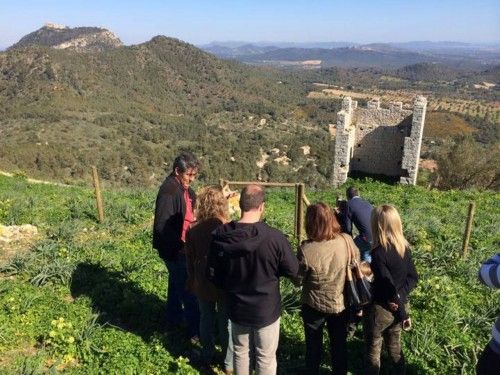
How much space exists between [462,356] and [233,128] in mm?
84413

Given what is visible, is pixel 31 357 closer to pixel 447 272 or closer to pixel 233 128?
pixel 447 272

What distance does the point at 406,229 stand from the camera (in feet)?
26.5

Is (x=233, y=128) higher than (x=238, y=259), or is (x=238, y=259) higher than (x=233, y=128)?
(x=238, y=259)

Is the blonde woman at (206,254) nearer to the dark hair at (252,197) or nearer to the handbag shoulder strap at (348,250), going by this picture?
the dark hair at (252,197)

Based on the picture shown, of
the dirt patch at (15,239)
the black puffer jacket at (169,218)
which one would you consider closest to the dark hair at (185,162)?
the black puffer jacket at (169,218)

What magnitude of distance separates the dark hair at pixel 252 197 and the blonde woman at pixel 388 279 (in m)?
1.00

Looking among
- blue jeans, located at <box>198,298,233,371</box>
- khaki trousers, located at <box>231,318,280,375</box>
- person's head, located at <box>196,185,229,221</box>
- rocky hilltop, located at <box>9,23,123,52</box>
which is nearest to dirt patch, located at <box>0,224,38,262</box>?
blue jeans, located at <box>198,298,233,371</box>

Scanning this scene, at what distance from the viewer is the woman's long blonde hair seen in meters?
3.46

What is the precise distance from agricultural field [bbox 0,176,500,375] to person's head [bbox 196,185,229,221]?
1.52m

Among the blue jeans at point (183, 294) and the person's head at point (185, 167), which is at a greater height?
the person's head at point (185, 167)

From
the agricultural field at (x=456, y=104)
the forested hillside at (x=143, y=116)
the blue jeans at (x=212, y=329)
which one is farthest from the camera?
the agricultural field at (x=456, y=104)

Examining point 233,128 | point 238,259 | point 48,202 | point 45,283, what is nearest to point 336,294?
point 238,259

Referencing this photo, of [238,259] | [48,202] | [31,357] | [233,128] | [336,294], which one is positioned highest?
[238,259]

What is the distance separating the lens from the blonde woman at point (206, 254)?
3.78 m
